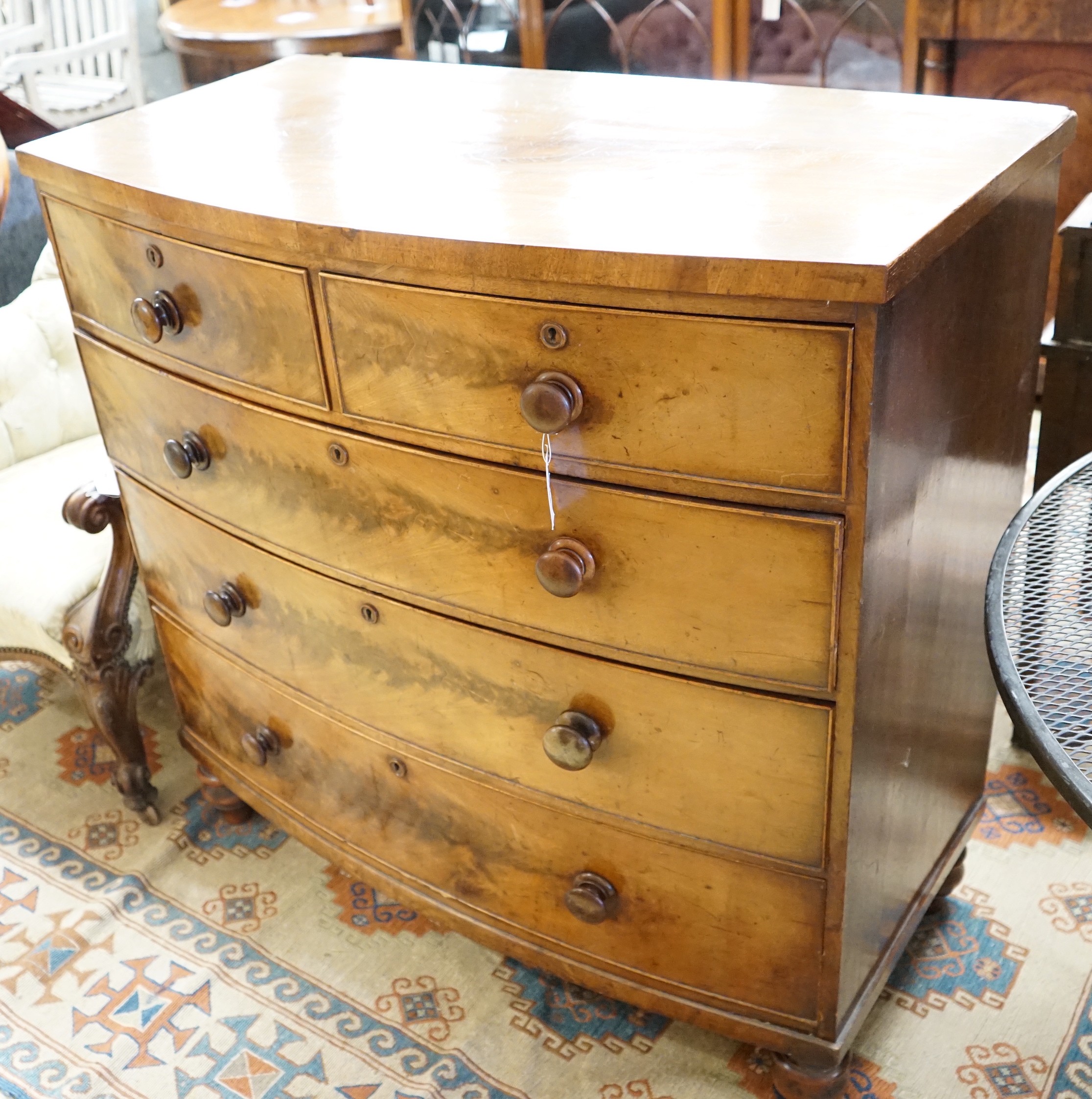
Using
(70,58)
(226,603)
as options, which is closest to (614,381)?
(226,603)

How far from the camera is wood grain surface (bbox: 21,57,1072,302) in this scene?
37.5 inches

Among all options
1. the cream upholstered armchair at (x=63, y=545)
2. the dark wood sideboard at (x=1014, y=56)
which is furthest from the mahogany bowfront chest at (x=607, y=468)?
the dark wood sideboard at (x=1014, y=56)

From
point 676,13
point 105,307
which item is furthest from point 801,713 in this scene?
point 676,13

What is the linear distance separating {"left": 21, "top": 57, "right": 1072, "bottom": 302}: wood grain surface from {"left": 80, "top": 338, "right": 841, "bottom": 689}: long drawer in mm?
209

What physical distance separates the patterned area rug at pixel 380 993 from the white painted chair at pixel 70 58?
4007mm

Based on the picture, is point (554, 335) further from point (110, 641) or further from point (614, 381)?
point (110, 641)

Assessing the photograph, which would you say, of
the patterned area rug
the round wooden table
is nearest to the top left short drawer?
the patterned area rug

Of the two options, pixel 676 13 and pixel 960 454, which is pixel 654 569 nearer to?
pixel 960 454

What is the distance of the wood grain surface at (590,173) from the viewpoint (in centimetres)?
95

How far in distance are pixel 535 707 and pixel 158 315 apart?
1.98 feet

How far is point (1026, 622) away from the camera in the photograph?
3.23ft

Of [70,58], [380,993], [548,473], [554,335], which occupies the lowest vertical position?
[380,993]

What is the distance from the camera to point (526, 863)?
139 centimetres

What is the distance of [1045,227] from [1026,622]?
0.48 metres
